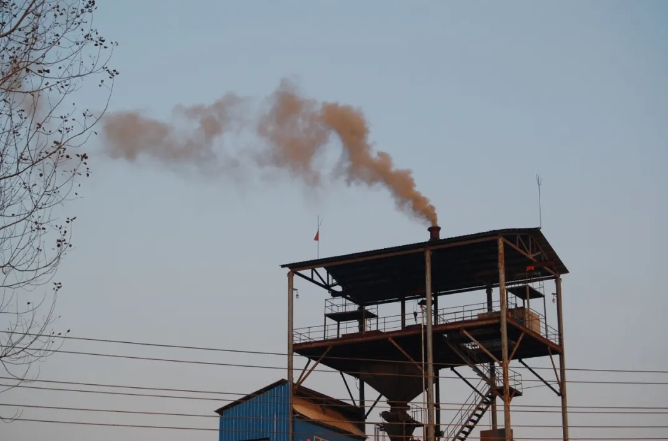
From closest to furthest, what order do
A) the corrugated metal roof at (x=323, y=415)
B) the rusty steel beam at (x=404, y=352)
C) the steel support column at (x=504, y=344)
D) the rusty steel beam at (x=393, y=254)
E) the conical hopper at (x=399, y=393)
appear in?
the steel support column at (x=504, y=344), the rusty steel beam at (x=393, y=254), the rusty steel beam at (x=404, y=352), the corrugated metal roof at (x=323, y=415), the conical hopper at (x=399, y=393)

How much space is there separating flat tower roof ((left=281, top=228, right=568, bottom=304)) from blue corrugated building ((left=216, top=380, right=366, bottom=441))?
18.4 feet

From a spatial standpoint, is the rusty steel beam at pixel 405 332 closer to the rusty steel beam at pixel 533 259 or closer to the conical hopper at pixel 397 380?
the conical hopper at pixel 397 380

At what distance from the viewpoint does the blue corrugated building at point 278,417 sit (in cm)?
4759

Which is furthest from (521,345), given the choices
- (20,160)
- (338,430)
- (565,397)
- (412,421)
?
(20,160)

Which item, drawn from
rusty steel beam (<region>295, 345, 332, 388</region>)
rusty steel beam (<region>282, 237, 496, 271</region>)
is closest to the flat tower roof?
rusty steel beam (<region>282, 237, 496, 271</region>)

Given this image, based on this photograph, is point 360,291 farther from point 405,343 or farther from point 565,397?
point 565,397

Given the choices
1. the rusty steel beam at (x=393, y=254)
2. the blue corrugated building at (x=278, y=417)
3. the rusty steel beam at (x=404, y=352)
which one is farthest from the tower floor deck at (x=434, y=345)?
the rusty steel beam at (x=393, y=254)

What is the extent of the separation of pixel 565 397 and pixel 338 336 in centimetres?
1066

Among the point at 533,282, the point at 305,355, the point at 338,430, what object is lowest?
the point at 338,430

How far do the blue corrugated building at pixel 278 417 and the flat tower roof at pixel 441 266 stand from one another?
5.62 metres

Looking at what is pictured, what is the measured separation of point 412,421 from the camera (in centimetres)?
4928

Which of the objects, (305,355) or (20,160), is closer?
(20,160)

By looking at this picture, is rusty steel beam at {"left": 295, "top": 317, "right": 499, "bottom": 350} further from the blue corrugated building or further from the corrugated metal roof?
the corrugated metal roof

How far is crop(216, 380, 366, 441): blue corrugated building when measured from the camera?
47594 millimetres
